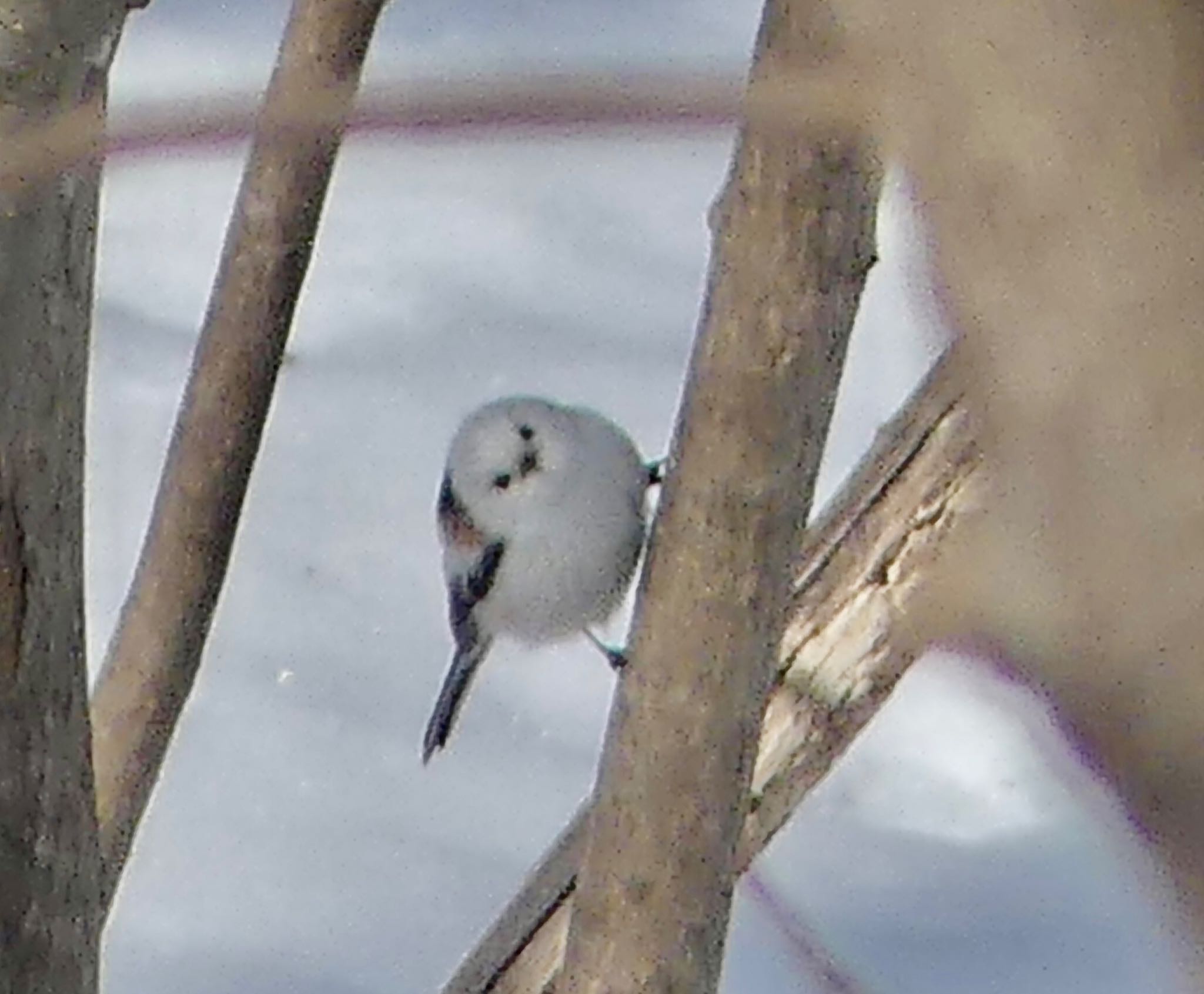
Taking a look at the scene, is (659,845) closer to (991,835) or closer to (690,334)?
(991,835)

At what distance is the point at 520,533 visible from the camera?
80 centimetres

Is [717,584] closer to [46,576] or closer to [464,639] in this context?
[46,576]

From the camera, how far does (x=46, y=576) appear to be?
423 millimetres

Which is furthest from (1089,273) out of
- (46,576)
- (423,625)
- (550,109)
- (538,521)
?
(423,625)

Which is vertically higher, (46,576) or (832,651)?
(832,651)

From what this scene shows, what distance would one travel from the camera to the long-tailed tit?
787 millimetres

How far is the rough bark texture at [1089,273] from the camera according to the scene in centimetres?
7

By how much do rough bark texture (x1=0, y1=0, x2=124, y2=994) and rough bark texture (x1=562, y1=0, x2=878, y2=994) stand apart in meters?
0.13

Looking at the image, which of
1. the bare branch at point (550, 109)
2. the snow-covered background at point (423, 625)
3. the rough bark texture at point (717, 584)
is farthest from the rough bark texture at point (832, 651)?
the bare branch at point (550, 109)

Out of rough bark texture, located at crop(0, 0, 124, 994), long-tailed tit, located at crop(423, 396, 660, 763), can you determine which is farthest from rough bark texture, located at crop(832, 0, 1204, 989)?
long-tailed tit, located at crop(423, 396, 660, 763)

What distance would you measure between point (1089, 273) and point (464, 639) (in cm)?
76

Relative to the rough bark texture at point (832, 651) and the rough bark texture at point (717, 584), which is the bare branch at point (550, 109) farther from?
the rough bark texture at point (832, 651)

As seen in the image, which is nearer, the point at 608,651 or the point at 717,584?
the point at 717,584

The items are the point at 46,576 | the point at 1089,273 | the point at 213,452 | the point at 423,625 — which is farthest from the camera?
the point at 423,625
